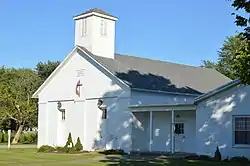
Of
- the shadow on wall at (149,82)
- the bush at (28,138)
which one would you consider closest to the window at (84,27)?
the shadow on wall at (149,82)

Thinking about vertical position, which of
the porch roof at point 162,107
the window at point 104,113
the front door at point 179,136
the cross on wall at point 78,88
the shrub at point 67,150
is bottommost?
the shrub at point 67,150

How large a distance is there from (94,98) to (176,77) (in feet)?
25.4

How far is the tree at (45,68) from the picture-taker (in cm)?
6969

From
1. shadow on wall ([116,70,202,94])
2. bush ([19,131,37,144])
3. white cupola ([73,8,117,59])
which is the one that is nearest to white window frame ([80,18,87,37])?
white cupola ([73,8,117,59])

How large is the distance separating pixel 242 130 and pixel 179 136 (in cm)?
743

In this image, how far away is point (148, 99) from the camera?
34688 mm

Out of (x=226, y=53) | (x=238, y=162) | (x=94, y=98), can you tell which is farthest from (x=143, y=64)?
(x=226, y=53)

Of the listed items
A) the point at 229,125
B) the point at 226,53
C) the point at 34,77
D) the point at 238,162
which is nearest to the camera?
the point at 238,162

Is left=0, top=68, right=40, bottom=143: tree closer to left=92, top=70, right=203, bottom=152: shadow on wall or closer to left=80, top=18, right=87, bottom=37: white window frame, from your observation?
left=80, top=18, right=87, bottom=37: white window frame

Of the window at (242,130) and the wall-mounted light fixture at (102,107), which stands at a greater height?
the wall-mounted light fixture at (102,107)

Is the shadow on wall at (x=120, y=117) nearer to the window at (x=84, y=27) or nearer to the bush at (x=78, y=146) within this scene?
the bush at (x=78, y=146)

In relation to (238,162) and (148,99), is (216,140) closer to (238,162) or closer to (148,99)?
(238,162)

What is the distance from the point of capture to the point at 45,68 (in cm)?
7081

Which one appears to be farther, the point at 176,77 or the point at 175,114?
the point at 176,77
